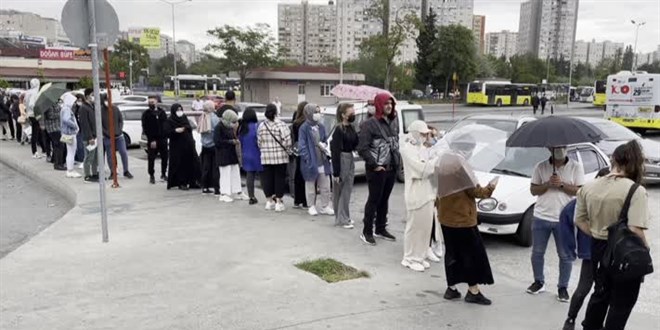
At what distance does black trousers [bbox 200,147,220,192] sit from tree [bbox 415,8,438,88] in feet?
181

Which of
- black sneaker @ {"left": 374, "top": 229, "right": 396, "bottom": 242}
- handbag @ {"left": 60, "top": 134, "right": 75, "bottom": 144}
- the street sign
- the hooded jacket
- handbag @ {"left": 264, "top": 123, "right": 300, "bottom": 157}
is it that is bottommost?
black sneaker @ {"left": 374, "top": 229, "right": 396, "bottom": 242}

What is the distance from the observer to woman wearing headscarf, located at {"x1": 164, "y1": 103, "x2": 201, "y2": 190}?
398 inches

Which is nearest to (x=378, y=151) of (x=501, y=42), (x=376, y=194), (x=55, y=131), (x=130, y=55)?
(x=376, y=194)

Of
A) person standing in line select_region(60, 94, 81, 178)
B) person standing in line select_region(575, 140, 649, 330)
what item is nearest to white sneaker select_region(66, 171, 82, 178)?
person standing in line select_region(60, 94, 81, 178)

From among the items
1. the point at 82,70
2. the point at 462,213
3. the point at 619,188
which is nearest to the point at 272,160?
the point at 462,213

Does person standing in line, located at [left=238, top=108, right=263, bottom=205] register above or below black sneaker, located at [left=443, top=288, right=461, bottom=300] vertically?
above

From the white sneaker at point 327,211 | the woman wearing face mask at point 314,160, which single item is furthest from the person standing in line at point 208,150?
the white sneaker at point 327,211

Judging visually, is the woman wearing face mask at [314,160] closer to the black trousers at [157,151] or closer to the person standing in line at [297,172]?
the person standing in line at [297,172]

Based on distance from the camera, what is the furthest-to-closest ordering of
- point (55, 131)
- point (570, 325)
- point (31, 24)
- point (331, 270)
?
point (31, 24)
point (55, 131)
point (331, 270)
point (570, 325)

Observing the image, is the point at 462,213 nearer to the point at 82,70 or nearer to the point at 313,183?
the point at 313,183

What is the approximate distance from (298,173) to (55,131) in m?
6.72

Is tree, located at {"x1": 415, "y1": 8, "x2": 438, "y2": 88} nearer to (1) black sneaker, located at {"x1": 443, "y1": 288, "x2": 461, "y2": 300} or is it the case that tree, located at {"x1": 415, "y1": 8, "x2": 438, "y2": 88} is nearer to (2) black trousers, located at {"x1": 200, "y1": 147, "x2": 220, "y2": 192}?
(2) black trousers, located at {"x1": 200, "y1": 147, "x2": 220, "y2": 192}

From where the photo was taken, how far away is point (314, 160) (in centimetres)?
833

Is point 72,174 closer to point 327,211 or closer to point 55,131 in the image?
point 55,131
